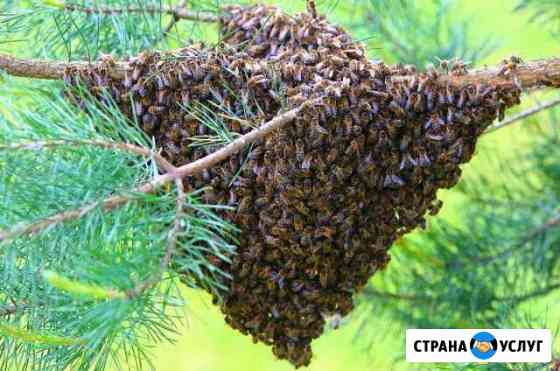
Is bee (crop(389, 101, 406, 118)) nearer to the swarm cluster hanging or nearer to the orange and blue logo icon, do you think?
the swarm cluster hanging

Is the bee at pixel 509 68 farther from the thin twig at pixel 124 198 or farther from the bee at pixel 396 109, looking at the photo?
the thin twig at pixel 124 198

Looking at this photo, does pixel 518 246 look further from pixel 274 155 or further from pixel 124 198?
pixel 124 198

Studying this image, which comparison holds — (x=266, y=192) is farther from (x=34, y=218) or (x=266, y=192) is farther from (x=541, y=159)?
(x=541, y=159)

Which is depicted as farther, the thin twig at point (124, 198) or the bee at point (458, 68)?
the bee at point (458, 68)

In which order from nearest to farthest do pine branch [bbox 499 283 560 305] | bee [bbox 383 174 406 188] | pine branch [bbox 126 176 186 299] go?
pine branch [bbox 126 176 186 299] → bee [bbox 383 174 406 188] → pine branch [bbox 499 283 560 305]

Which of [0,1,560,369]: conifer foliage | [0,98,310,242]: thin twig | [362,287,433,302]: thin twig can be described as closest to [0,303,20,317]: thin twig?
[0,1,560,369]: conifer foliage

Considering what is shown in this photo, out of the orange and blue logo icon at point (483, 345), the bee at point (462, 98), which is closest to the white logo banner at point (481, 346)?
the orange and blue logo icon at point (483, 345)
